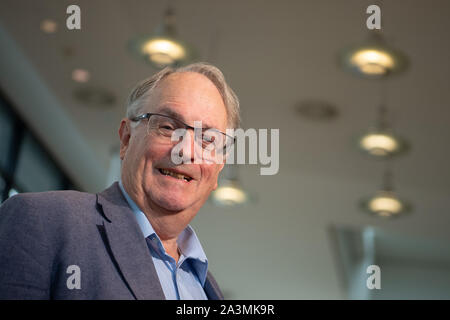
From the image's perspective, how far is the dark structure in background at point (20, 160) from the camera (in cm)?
716

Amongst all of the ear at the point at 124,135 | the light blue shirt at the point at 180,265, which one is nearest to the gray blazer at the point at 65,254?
the light blue shirt at the point at 180,265

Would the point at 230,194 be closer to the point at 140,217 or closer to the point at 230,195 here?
the point at 230,195

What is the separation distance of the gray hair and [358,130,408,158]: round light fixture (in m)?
4.57

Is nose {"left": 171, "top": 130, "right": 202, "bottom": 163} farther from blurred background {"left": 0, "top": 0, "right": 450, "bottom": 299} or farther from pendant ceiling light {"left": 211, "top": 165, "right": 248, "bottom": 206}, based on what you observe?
pendant ceiling light {"left": 211, "top": 165, "right": 248, "bottom": 206}

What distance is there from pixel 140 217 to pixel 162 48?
361 centimetres

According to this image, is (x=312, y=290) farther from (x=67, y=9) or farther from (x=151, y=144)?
(x=151, y=144)

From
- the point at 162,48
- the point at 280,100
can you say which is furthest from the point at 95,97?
the point at 162,48

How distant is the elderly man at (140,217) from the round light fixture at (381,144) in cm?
457

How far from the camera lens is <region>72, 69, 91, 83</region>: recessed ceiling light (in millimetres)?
6566

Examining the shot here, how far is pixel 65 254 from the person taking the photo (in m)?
1.16

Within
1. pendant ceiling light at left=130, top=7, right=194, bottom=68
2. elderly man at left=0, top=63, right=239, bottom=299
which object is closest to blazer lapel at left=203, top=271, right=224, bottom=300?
elderly man at left=0, top=63, right=239, bottom=299

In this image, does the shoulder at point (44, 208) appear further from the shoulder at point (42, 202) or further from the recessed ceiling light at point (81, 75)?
the recessed ceiling light at point (81, 75)
